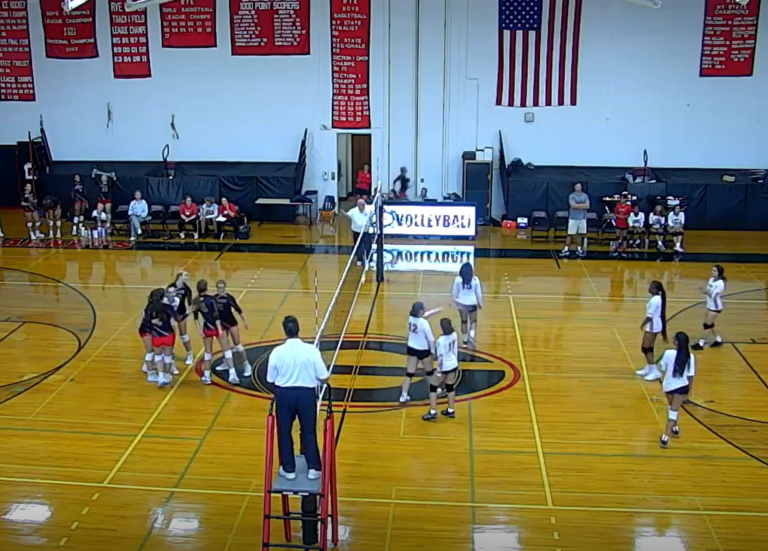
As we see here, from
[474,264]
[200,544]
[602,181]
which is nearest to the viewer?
[200,544]

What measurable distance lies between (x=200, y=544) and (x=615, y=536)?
14.4 ft

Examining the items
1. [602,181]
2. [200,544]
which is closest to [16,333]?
[200,544]

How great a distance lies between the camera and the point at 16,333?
627 inches

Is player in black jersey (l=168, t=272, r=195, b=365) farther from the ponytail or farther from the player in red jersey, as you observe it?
the player in red jersey

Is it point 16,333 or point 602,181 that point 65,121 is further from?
point 602,181

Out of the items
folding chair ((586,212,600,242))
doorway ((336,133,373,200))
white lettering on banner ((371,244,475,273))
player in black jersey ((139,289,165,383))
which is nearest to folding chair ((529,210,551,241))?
folding chair ((586,212,600,242))

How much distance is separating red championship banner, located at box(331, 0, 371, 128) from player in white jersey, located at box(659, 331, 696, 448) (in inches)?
652

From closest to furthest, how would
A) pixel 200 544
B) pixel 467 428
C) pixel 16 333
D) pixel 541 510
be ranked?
pixel 200 544
pixel 541 510
pixel 467 428
pixel 16 333

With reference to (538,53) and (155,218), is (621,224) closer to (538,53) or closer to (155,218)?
(538,53)

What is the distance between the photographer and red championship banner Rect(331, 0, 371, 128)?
83.4ft

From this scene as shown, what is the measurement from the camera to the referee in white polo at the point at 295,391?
8188 mm

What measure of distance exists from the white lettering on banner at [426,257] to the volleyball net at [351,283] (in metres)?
0.32

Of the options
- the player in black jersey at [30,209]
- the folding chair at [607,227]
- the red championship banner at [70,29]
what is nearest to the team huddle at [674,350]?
the folding chair at [607,227]

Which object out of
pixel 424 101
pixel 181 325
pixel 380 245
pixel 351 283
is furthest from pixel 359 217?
pixel 424 101
